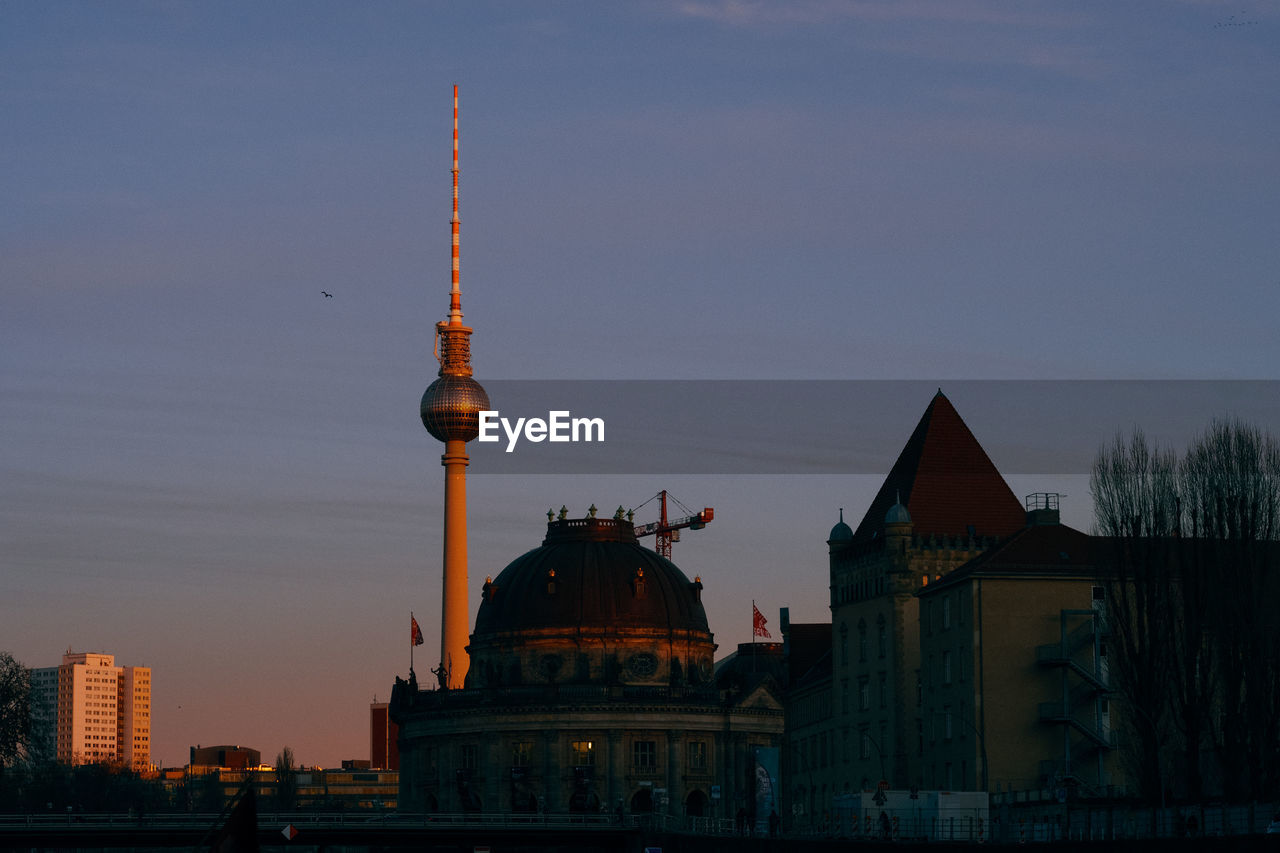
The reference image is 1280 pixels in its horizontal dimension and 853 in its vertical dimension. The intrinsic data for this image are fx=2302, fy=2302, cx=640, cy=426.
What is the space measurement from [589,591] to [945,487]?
44.8 m

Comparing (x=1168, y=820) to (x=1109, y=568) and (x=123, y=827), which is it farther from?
(x=123, y=827)

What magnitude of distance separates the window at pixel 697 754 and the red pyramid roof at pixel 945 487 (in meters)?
34.9

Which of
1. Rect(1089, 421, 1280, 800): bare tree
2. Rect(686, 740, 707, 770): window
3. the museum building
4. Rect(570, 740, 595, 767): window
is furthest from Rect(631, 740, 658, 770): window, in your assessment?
Rect(1089, 421, 1280, 800): bare tree

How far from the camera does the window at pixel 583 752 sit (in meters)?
186

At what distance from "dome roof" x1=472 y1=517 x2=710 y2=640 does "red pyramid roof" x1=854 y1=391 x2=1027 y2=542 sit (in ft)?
117

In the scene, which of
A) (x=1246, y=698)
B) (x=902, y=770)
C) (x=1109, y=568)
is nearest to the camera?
(x=1246, y=698)

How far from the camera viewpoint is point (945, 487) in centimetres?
15650

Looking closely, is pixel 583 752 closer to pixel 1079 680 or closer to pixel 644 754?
pixel 644 754

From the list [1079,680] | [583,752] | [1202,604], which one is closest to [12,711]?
[583,752]

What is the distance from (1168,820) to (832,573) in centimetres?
7695

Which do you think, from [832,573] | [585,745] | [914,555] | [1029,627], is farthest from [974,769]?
[585,745]

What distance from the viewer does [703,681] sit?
195250mm

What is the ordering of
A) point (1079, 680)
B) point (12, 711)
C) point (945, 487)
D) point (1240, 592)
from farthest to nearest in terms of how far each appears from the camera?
1. point (12, 711)
2. point (945, 487)
3. point (1079, 680)
4. point (1240, 592)

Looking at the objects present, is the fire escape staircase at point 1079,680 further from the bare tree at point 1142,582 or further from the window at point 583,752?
the window at point 583,752
